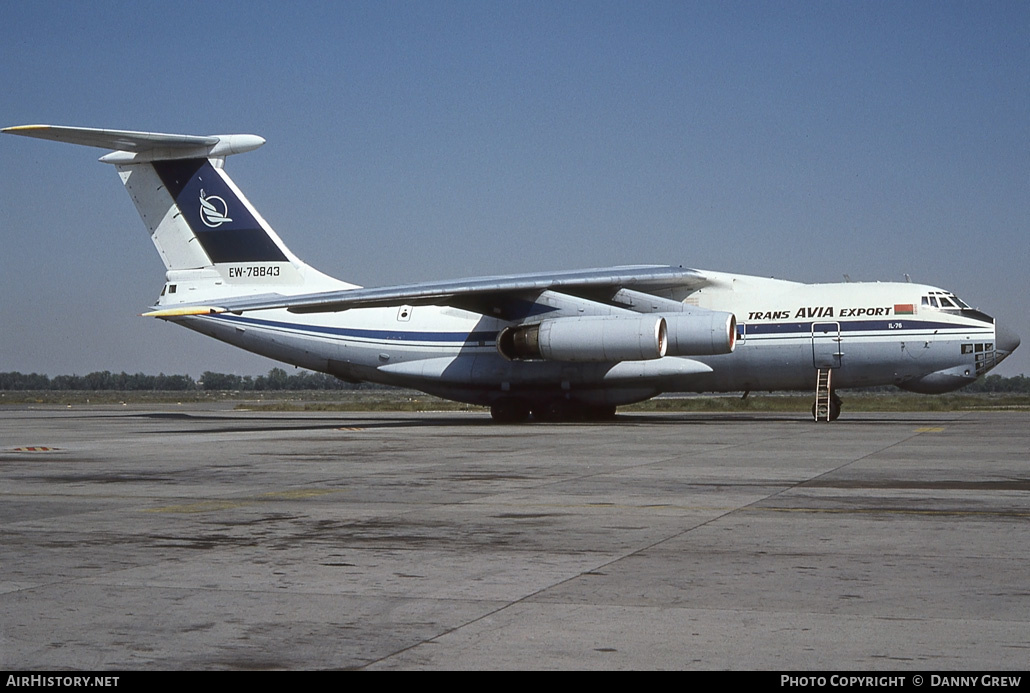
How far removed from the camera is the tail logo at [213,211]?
27641 millimetres

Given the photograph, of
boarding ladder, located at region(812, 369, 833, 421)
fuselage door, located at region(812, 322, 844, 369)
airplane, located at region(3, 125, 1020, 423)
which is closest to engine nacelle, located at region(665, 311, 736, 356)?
airplane, located at region(3, 125, 1020, 423)

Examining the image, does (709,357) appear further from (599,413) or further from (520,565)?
(520,565)

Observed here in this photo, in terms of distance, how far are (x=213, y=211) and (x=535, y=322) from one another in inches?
359

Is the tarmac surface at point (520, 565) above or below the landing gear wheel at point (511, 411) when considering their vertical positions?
below

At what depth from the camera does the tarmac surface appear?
4504mm

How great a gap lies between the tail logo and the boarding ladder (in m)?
15.1

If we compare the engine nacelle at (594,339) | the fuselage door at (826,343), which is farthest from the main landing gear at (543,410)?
the fuselage door at (826,343)

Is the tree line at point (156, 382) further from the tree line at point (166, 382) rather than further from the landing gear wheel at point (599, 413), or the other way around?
the landing gear wheel at point (599, 413)

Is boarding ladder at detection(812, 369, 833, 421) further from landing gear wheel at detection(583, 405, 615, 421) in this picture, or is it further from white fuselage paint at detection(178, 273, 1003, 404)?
landing gear wheel at detection(583, 405, 615, 421)

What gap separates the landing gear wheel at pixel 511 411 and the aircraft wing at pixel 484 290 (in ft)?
7.41

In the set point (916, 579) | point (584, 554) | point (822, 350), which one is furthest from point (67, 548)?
point (822, 350)

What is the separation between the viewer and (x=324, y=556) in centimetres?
682

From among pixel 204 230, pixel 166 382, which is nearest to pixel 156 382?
pixel 166 382

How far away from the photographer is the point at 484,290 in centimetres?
2422
